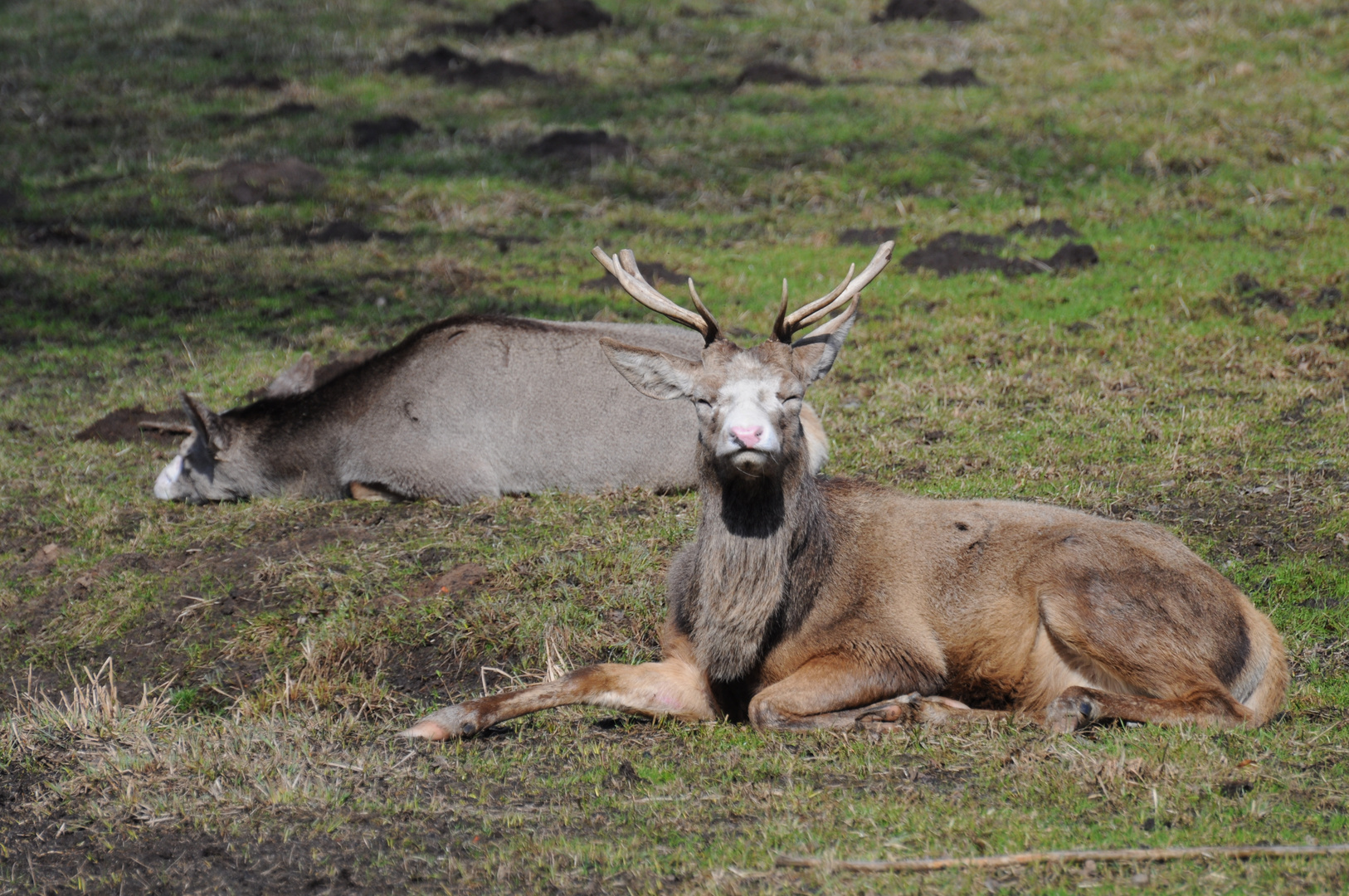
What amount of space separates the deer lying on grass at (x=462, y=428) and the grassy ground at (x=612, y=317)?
1.41 feet

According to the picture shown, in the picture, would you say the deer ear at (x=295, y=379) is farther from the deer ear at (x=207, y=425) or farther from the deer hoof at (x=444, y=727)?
the deer hoof at (x=444, y=727)

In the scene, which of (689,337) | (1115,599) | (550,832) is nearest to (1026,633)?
(1115,599)

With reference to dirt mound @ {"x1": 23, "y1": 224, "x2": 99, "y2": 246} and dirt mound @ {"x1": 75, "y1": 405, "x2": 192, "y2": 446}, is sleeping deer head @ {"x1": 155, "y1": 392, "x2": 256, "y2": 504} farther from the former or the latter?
dirt mound @ {"x1": 23, "y1": 224, "x2": 99, "y2": 246}

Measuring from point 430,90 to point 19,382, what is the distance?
9.91 m

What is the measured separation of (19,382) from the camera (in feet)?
39.9

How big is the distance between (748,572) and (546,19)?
19.1 metres

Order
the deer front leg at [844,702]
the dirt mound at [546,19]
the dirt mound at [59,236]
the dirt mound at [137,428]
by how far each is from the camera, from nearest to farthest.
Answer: the deer front leg at [844,702]
the dirt mound at [137,428]
the dirt mound at [59,236]
the dirt mound at [546,19]

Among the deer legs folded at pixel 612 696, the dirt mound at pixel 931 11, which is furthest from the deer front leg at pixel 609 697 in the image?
the dirt mound at pixel 931 11

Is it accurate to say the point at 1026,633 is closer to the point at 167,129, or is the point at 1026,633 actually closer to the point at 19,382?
the point at 19,382

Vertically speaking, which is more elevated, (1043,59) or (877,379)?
(1043,59)

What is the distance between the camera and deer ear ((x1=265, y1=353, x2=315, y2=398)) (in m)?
11.0

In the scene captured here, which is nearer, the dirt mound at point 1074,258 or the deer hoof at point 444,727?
the deer hoof at point 444,727

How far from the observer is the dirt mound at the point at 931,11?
75.7 ft

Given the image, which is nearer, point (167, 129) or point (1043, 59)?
point (167, 129)
